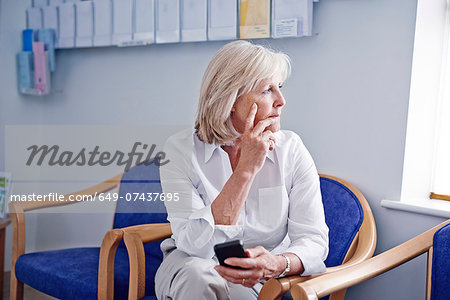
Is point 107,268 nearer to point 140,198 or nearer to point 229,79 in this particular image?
point 140,198

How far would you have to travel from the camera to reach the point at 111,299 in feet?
5.09

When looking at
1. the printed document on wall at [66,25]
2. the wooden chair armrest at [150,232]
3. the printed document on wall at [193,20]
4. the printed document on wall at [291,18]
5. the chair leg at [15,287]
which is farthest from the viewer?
the printed document on wall at [66,25]

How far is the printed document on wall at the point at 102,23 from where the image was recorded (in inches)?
95.4

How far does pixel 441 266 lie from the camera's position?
4.20 feet

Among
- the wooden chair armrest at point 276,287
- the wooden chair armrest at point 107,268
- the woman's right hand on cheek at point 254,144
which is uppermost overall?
the woman's right hand on cheek at point 254,144

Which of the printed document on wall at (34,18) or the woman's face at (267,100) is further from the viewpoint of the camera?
the printed document on wall at (34,18)

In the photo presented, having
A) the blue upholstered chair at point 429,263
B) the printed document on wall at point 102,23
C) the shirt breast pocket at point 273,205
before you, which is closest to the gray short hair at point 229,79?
the shirt breast pocket at point 273,205

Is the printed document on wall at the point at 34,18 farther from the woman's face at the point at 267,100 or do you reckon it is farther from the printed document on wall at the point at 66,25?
the woman's face at the point at 267,100

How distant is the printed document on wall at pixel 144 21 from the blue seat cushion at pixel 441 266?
163 cm

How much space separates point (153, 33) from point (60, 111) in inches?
37.2

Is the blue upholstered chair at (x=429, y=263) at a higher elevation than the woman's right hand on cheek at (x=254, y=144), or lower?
lower

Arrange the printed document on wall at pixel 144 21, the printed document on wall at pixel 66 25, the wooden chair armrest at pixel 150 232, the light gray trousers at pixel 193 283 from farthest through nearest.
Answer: the printed document on wall at pixel 66 25 < the printed document on wall at pixel 144 21 < the wooden chair armrest at pixel 150 232 < the light gray trousers at pixel 193 283

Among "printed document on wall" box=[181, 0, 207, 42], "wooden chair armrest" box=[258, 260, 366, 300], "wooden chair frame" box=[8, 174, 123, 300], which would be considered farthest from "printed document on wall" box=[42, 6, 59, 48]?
"wooden chair armrest" box=[258, 260, 366, 300]

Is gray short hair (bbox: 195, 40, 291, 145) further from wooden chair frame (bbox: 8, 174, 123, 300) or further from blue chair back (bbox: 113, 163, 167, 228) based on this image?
blue chair back (bbox: 113, 163, 167, 228)
